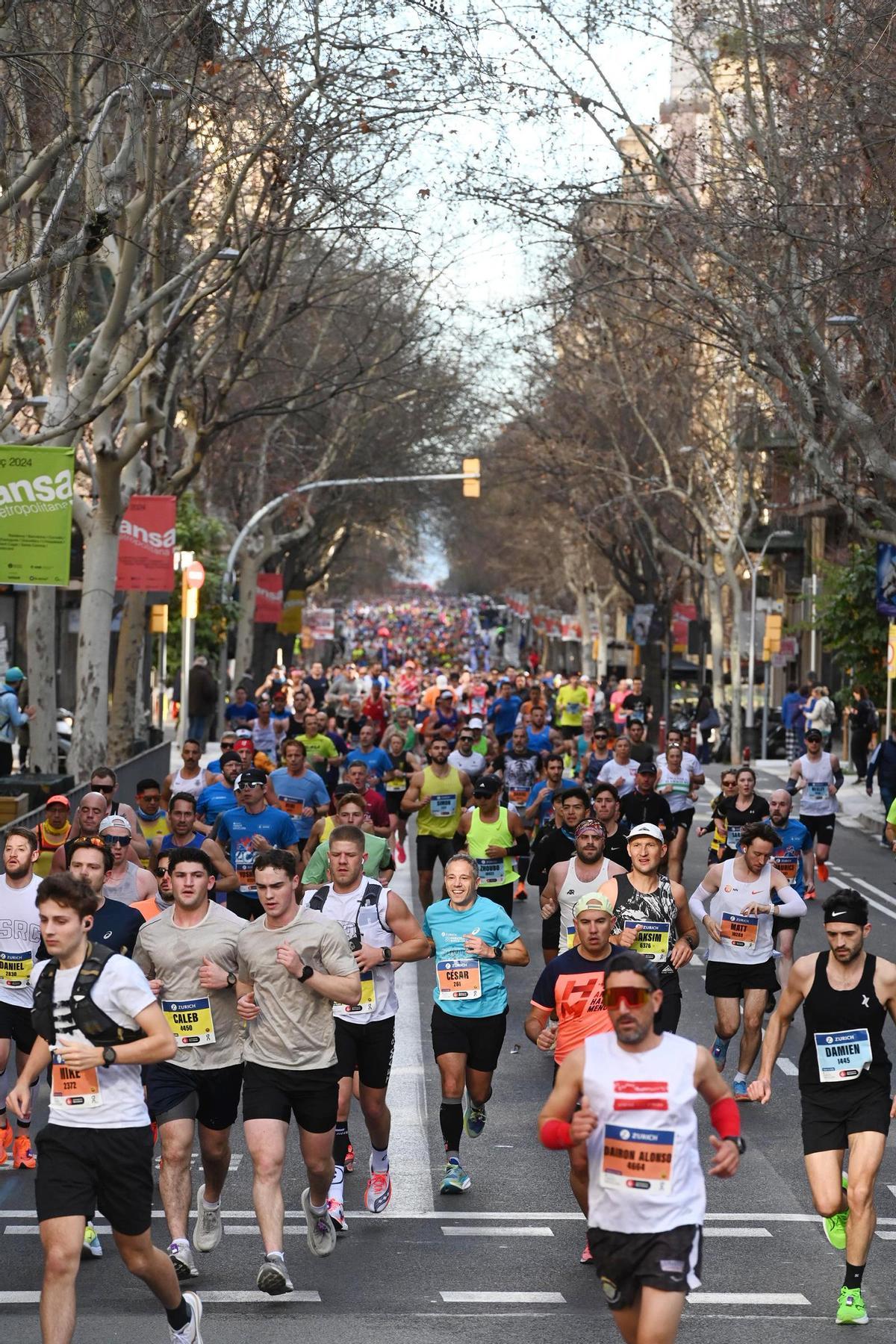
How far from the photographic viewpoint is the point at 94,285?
33.9 metres

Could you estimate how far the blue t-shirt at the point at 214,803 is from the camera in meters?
15.4

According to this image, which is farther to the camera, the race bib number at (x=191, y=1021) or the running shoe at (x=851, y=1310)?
the race bib number at (x=191, y=1021)

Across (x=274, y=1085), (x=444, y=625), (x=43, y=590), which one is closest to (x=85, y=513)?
(x=43, y=590)

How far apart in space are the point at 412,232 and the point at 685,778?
6088mm

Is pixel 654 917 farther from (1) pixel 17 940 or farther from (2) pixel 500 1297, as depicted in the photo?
(1) pixel 17 940

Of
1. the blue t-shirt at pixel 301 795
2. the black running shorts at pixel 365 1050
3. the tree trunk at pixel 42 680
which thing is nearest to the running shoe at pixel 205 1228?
the black running shorts at pixel 365 1050

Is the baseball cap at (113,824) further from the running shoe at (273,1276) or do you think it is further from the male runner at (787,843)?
the male runner at (787,843)

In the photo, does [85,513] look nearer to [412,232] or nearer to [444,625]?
[412,232]

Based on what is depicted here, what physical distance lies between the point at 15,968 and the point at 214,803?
5.35 m

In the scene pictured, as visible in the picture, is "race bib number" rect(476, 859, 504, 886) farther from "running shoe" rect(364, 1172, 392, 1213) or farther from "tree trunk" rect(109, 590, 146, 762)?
"tree trunk" rect(109, 590, 146, 762)

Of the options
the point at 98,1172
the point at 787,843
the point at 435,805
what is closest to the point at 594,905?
the point at 98,1172

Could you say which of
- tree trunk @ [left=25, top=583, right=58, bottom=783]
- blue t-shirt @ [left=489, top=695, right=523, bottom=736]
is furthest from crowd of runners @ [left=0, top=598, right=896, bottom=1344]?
blue t-shirt @ [left=489, top=695, right=523, bottom=736]

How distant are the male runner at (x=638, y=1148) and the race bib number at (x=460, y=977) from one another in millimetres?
3507

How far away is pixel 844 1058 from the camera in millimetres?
8203
